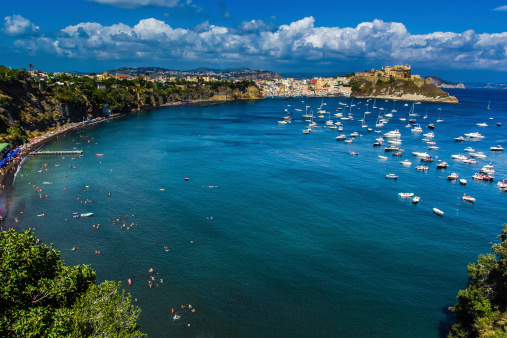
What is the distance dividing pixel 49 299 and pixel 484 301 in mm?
27826

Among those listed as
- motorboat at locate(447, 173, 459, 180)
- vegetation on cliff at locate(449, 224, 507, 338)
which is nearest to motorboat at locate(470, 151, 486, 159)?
motorboat at locate(447, 173, 459, 180)

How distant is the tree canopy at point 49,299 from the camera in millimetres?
16281

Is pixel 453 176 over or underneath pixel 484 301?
underneath

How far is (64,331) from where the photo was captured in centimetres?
1655

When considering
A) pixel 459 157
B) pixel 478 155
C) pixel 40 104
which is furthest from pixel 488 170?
pixel 40 104

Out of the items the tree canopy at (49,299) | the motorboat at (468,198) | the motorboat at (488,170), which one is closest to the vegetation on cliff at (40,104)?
the tree canopy at (49,299)

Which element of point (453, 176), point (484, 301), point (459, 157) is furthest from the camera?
point (459, 157)

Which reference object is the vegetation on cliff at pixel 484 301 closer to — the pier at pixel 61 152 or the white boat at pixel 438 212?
the white boat at pixel 438 212

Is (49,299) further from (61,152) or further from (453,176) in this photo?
(453,176)

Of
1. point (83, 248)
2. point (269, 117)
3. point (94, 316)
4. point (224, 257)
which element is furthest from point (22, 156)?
point (269, 117)

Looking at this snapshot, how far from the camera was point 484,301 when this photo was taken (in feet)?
75.2

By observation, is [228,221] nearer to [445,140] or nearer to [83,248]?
[83,248]

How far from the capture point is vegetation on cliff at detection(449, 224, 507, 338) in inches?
866

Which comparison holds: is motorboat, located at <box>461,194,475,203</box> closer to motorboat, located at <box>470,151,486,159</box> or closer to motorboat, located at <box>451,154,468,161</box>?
motorboat, located at <box>451,154,468,161</box>
